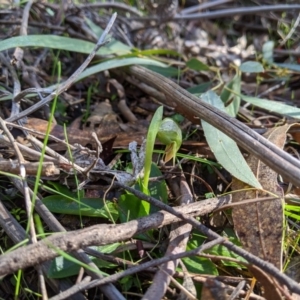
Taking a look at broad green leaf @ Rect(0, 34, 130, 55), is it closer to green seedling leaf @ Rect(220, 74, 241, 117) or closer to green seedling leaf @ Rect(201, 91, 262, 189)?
green seedling leaf @ Rect(220, 74, 241, 117)

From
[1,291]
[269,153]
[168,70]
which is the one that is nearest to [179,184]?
[269,153]

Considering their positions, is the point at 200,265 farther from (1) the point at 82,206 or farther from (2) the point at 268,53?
(2) the point at 268,53

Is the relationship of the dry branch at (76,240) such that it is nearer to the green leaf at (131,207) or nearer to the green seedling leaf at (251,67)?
the green leaf at (131,207)

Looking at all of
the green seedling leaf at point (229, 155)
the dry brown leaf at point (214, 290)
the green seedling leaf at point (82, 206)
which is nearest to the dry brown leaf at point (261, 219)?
the green seedling leaf at point (229, 155)

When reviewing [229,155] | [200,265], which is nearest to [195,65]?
[229,155]

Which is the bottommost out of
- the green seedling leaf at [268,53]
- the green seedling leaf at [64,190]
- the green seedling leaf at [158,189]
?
the green seedling leaf at [158,189]

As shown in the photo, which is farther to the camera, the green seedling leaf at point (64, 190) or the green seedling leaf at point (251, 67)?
the green seedling leaf at point (251, 67)

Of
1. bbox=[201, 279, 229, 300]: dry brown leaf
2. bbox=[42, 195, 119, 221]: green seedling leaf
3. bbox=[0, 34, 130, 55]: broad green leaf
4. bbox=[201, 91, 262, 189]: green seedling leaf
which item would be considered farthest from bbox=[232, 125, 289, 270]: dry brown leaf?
bbox=[0, 34, 130, 55]: broad green leaf
